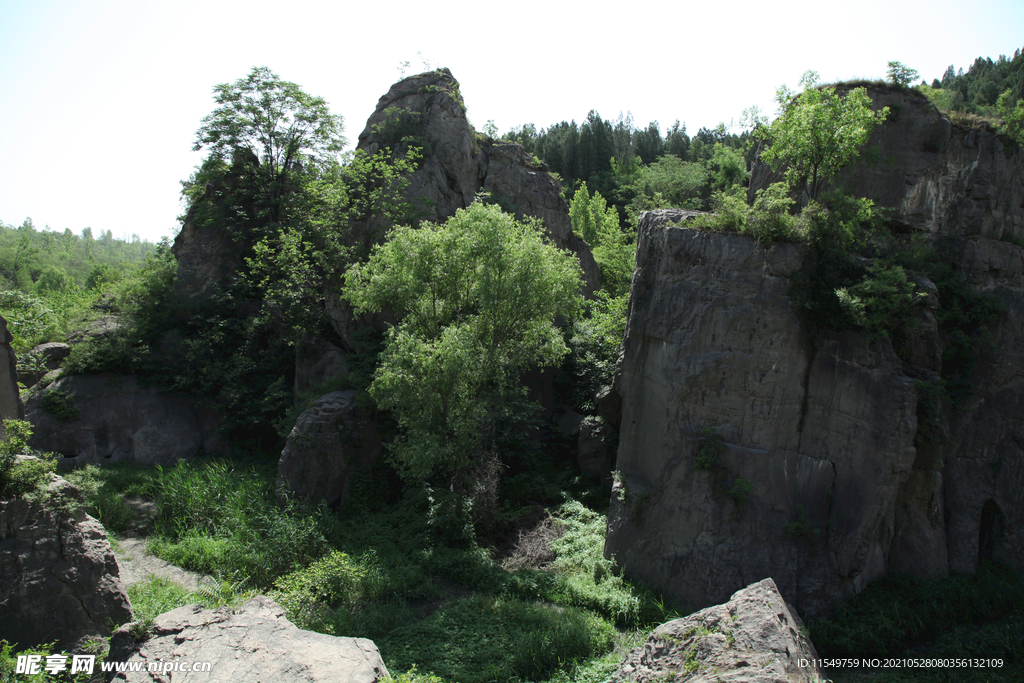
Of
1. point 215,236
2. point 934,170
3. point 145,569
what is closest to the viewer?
point 145,569

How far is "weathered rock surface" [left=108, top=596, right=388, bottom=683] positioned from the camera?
6219 mm

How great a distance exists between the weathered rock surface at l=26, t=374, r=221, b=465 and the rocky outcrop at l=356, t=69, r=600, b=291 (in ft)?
40.5

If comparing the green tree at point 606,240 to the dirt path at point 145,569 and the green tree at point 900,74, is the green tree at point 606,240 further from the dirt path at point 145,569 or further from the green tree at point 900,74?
the dirt path at point 145,569

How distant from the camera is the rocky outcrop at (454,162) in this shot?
946 inches

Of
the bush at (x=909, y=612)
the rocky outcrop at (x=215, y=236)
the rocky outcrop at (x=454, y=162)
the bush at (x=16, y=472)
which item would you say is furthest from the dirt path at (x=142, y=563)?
the rocky outcrop at (x=454, y=162)

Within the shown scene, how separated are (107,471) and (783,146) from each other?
→ 74.0 ft

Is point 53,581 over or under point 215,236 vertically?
under

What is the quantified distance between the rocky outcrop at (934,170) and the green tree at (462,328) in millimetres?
8786

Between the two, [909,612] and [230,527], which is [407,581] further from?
[909,612]

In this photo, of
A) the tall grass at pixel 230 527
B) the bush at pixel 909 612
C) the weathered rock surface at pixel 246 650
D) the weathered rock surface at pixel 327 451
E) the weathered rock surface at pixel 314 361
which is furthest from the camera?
the weathered rock surface at pixel 314 361

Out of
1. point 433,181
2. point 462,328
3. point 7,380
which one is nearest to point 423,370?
point 462,328

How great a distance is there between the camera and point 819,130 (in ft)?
42.6

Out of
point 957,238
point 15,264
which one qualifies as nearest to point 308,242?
point 957,238

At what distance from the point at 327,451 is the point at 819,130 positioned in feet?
51.2
